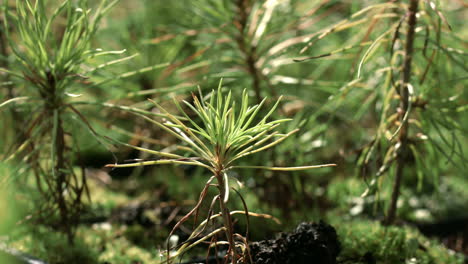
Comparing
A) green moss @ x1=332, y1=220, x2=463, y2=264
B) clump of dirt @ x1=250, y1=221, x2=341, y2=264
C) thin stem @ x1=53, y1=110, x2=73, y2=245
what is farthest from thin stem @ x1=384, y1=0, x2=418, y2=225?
thin stem @ x1=53, y1=110, x2=73, y2=245

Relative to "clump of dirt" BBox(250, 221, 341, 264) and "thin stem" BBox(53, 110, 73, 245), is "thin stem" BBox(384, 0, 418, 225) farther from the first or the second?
"thin stem" BBox(53, 110, 73, 245)

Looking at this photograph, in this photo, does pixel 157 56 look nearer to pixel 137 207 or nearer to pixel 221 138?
pixel 137 207

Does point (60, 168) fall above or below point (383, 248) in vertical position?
above

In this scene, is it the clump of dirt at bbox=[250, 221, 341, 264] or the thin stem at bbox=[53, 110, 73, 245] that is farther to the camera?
the thin stem at bbox=[53, 110, 73, 245]

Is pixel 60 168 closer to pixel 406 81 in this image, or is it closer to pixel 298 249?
pixel 298 249

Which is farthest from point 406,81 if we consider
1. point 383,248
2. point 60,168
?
point 60,168

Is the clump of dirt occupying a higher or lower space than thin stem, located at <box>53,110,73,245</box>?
lower

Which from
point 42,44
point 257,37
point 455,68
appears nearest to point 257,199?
point 257,37

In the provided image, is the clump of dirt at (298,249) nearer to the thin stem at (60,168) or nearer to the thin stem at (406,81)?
the thin stem at (406,81)
